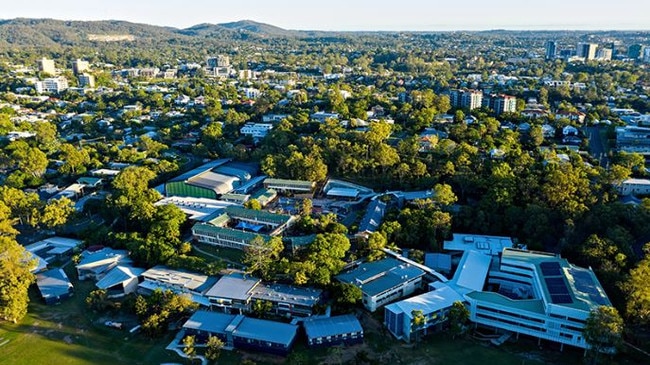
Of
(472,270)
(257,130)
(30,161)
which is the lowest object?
(472,270)

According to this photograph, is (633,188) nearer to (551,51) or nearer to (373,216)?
(373,216)

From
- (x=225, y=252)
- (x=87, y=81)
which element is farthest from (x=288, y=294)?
(x=87, y=81)

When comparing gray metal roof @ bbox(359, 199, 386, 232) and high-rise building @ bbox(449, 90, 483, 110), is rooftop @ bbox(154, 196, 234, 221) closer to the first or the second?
gray metal roof @ bbox(359, 199, 386, 232)

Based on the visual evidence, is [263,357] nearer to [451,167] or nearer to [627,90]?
[451,167]

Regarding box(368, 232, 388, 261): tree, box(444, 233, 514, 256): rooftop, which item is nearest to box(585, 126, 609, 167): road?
box(444, 233, 514, 256): rooftop

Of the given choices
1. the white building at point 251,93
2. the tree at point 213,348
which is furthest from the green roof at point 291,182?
the white building at point 251,93

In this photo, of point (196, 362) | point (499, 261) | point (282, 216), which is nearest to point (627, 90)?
point (499, 261)

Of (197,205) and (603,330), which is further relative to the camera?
(197,205)
